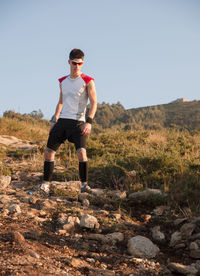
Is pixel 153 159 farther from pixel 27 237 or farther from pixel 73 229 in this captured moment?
pixel 27 237

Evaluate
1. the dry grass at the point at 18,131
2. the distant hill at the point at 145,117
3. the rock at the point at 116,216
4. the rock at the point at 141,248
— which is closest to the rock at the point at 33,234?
the rock at the point at 141,248

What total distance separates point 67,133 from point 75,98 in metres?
0.60

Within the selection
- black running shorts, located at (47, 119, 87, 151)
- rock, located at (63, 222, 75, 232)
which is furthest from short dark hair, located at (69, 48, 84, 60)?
rock, located at (63, 222, 75, 232)

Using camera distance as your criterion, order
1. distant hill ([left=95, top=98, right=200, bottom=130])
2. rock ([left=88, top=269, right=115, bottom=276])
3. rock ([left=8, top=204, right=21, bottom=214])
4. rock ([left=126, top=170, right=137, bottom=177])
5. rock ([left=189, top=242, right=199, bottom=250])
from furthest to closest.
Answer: distant hill ([left=95, top=98, right=200, bottom=130]) < rock ([left=126, top=170, right=137, bottom=177]) < rock ([left=8, top=204, right=21, bottom=214]) < rock ([left=189, top=242, right=199, bottom=250]) < rock ([left=88, top=269, right=115, bottom=276])

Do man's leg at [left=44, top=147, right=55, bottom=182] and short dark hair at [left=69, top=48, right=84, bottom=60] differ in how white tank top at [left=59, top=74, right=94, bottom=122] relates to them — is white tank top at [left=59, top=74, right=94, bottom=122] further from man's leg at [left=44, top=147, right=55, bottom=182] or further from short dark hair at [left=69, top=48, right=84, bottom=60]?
man's leg at [left=44, top=147, right=55, bottom=182]

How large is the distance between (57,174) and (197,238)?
3416 mm

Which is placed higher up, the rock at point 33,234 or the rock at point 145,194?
the rock at point 145,194

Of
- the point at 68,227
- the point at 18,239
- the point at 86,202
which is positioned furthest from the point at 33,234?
the point at 86,202

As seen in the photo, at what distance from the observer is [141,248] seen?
306 centimetres

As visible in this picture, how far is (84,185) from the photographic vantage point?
15.8 feet

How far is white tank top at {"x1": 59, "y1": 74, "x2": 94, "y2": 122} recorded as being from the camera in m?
4.70

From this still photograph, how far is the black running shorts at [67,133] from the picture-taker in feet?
15.1

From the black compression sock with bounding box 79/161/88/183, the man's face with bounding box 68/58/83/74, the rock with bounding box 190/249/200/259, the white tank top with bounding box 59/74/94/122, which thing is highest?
the man's face with bounding box 68/58/83/74

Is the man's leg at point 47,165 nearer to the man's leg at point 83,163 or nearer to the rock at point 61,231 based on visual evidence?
the man's leg at point 83,163
